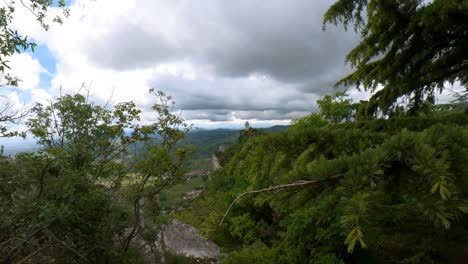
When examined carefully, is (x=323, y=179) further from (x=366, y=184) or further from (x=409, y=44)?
(x=409, y=44)

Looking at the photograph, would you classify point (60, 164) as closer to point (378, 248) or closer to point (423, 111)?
point (378, 248)

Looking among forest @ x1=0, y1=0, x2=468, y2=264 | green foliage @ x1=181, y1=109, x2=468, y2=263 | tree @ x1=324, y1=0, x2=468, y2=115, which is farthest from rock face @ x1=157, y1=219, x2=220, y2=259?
tree @ x1=324, y1=0, x2=468, y2=115

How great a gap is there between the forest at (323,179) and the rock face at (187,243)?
628mm

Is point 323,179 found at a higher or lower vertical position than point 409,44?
lower

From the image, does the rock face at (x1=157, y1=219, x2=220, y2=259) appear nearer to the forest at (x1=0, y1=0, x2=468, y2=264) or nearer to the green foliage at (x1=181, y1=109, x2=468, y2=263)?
the forest at (x1=0, y1=0, x2=468, y2=264)

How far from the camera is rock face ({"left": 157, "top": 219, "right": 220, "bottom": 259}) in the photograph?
20.9ft

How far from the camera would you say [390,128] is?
8.04ft

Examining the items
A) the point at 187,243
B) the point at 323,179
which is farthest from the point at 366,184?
the point at 187,243

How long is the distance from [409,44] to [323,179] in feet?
13.4

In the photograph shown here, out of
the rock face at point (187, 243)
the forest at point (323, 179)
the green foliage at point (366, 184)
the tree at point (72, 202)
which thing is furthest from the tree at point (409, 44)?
the rock face at point (187, 243)

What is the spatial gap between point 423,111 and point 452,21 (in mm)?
2580

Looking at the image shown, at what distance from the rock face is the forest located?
0.63 m

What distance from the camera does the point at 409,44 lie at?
4.07 metres

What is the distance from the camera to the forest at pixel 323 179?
3.60ft
